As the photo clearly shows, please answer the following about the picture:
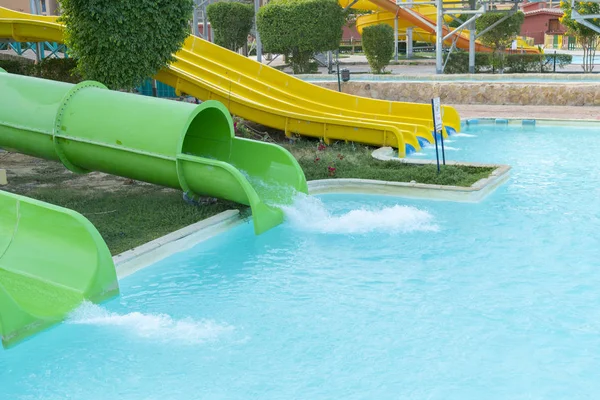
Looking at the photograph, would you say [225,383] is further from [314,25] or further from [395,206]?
[314,25]

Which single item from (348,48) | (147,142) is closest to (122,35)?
(147,142)

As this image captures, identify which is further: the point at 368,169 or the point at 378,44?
the point at 378,44

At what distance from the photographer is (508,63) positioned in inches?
977

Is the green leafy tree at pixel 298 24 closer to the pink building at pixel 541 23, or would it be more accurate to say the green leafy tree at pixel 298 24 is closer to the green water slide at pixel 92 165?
the green water slide at pixel 92 165

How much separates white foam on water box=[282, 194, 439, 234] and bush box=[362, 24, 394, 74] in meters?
15.5

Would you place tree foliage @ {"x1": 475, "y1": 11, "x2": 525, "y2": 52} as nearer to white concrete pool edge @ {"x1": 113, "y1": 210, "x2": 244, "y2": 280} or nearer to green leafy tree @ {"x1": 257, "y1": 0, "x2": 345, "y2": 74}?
green leafy tree @ {"x1": 257, "y1": 0, "x2": 345, "y2": 74}

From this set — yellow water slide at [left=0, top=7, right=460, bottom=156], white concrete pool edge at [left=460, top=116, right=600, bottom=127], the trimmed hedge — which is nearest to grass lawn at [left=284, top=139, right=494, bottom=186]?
yellow water slide at [left=0, top=7, right=460, bottom=156]

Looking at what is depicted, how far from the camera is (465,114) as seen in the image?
17781 millimetres

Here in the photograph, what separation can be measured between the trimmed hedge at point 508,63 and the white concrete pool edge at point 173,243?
1781 cm

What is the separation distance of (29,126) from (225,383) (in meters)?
5.77

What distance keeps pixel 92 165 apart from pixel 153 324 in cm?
382

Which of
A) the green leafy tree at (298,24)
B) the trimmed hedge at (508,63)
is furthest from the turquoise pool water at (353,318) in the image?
the green leafy tree at (298,24)

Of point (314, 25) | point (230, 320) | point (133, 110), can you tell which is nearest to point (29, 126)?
Answer: point (133, 110)

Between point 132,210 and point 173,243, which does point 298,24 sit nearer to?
point 132,210
